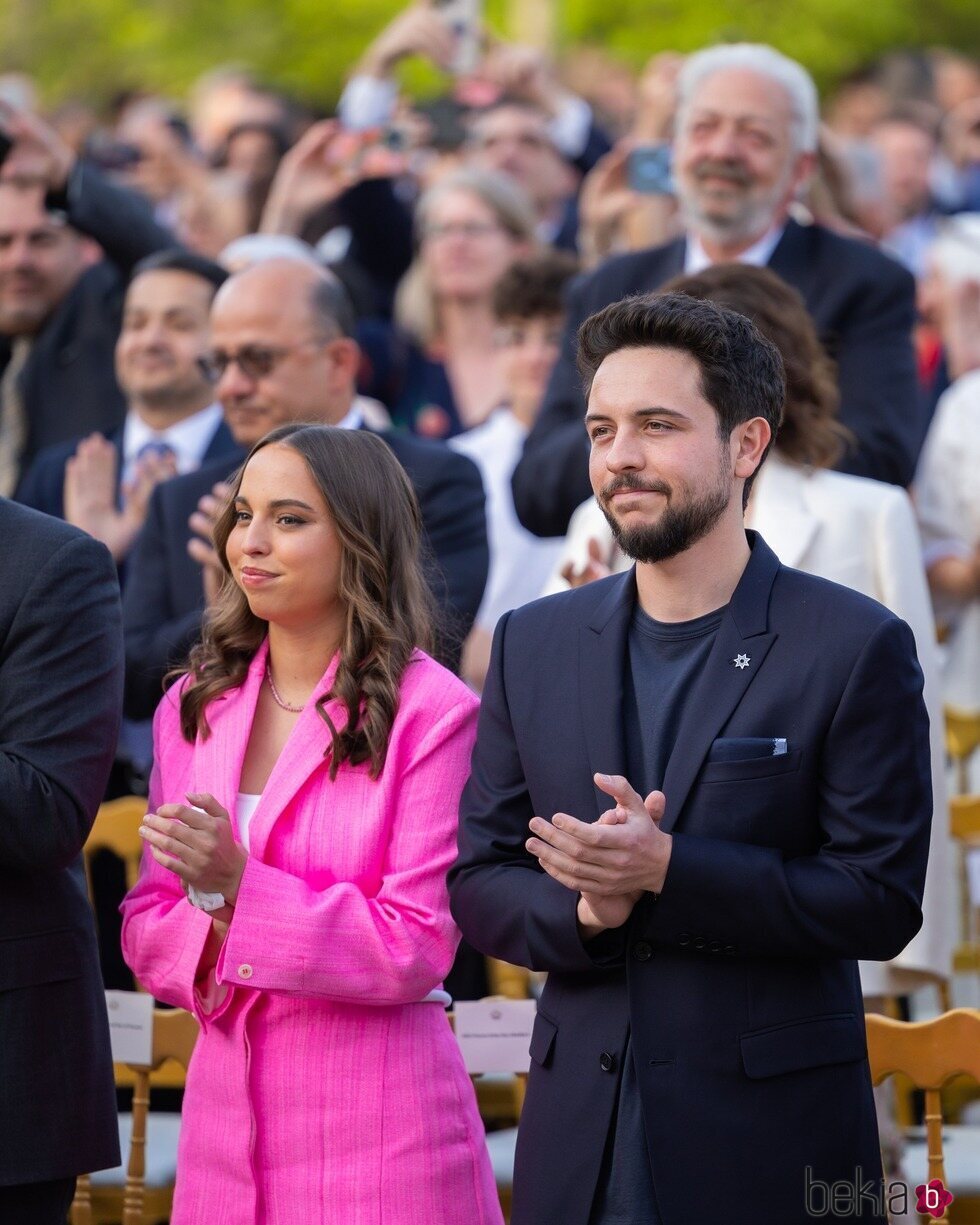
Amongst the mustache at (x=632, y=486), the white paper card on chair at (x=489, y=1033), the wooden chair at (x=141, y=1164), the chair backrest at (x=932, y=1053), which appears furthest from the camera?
the wooden chair at (x=141, y=1164)

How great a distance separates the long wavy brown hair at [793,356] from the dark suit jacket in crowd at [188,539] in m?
0.98

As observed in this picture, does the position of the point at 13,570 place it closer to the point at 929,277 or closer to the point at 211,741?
the point at 211,741

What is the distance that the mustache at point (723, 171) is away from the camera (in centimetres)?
545

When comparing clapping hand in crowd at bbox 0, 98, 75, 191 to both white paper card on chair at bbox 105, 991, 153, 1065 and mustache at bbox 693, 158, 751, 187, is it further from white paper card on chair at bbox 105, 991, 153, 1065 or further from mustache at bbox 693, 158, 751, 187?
white paper card on chair at bbox 105, 991, 153, 1065

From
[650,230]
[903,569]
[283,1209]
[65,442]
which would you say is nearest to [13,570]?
[283,1209]

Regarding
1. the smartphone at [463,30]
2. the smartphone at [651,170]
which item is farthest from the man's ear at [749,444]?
the smartphone at [463,30]

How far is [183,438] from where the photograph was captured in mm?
6320

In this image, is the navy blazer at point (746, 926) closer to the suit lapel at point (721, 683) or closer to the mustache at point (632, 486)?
the suit lapel at point (721, 683)

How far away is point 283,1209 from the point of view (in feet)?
11.2

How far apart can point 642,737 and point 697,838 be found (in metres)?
0.25

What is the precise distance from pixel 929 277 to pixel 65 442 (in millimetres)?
3785

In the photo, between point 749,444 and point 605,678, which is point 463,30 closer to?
point 749,444

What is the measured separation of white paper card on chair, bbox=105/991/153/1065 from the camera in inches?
162

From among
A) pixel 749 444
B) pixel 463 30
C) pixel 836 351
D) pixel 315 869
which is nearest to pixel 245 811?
pixel 315 869
